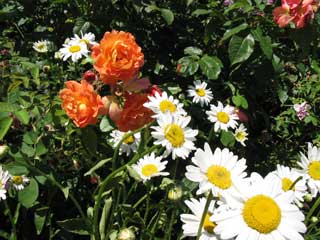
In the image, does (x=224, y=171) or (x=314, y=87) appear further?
A: (x=314, y=87)

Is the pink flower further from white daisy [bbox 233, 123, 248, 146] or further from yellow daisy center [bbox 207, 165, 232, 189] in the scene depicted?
yellow daisy center [bbox 207, 165, 232, 189]

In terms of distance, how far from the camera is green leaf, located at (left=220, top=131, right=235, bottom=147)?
183 centimetres

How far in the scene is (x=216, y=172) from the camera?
1.02m

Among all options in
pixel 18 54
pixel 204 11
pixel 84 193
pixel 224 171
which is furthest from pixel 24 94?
pixel 224 171

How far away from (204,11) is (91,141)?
86 cm

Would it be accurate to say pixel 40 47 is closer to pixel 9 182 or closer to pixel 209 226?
pixel 9 182

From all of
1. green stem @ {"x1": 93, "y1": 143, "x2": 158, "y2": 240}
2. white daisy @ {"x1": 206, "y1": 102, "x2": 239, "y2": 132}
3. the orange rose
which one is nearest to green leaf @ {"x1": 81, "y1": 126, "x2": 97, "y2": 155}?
green stem @ {"x1": 93, "y1": 143, "x2": 158, "y2": 240}

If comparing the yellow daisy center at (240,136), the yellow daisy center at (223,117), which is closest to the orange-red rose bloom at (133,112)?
the yellow daisy center at (223,117)

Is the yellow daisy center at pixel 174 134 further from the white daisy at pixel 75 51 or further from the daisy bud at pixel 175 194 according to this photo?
the white daisy at pixel 75 51

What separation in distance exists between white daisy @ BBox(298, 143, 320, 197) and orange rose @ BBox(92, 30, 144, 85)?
531mm

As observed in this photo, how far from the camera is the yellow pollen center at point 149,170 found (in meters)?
1.38

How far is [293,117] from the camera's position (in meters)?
2.51

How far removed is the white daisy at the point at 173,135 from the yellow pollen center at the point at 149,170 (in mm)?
285

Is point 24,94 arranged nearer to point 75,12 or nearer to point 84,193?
point 84,193
